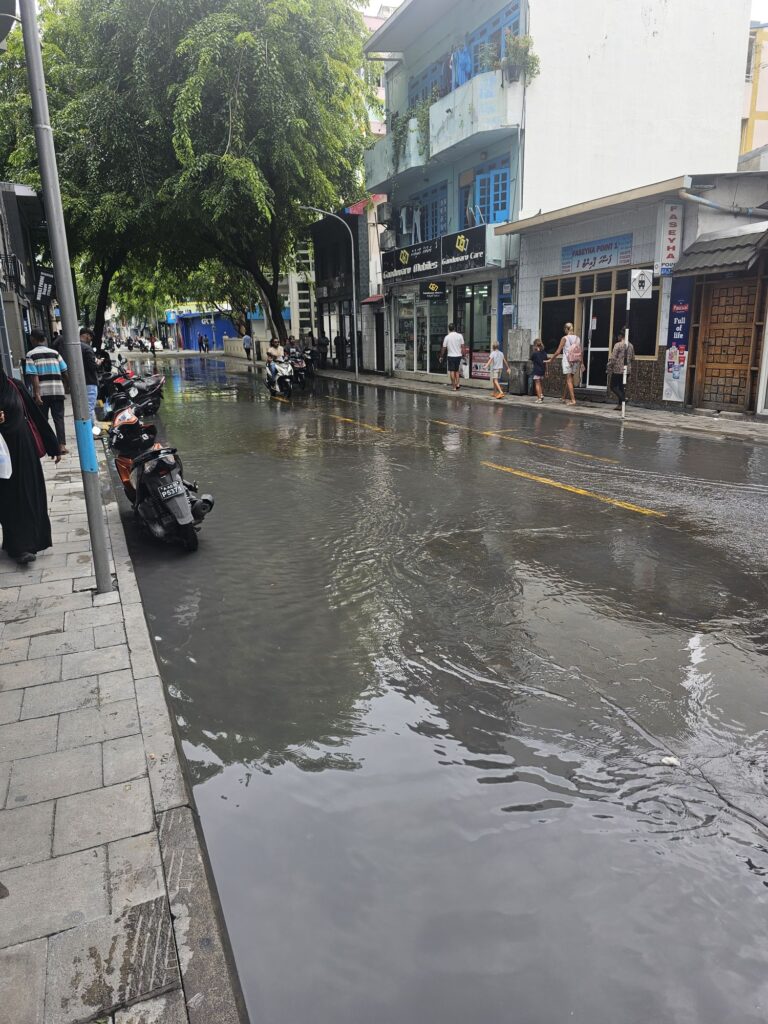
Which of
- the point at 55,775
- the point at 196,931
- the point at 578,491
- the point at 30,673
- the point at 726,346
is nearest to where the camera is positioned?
the point at 196,931

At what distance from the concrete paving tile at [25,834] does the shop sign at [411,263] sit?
78.7 ft

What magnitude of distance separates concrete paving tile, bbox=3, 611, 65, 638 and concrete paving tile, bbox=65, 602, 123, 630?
6 cm

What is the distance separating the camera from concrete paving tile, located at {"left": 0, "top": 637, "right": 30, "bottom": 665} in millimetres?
4338

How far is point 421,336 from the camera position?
94.2 feet

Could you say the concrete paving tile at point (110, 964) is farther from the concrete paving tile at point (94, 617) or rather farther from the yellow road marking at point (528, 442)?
the yellow road marking at point (528, 442)

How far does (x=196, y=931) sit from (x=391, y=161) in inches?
1124

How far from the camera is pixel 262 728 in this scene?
372 centimetres

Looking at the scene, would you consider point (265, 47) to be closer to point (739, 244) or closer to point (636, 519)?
point (739, 244)

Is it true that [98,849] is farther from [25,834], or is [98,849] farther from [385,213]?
[385,213]

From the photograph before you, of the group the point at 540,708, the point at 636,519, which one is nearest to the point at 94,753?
the point at 540,708

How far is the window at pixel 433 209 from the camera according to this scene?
2598 cm

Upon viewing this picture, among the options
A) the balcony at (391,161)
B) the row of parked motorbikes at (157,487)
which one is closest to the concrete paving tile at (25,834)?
the row of parked motorbikes at (157,487)

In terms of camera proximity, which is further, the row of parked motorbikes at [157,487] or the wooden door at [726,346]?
the wooden door at [726,346]

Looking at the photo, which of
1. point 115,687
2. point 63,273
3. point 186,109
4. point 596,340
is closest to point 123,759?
point 115,687
